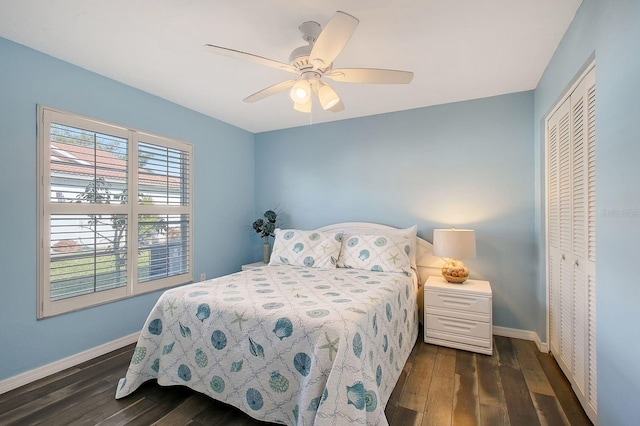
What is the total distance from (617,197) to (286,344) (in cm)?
171

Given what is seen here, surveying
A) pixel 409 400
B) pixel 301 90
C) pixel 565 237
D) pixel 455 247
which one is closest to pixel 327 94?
pixel 301 90

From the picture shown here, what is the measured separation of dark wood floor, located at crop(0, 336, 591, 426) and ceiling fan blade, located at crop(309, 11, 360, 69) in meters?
2.14

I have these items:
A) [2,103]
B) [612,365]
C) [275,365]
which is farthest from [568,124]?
[2,103]

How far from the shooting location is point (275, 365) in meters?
1.57

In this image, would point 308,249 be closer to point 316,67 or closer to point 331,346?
point 331,346

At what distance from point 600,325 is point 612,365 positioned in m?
0.20

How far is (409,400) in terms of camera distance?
6.21 ft

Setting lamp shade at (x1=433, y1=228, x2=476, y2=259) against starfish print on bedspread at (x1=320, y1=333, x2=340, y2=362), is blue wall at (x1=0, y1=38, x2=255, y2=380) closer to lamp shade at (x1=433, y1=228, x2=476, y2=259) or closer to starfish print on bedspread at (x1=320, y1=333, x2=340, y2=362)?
starfish print on bedspread at (x1=320, y1=333, x2=340, y2=362)

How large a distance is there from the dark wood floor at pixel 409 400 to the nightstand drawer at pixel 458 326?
23cm

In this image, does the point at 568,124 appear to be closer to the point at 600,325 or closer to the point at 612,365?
the point at 600,325

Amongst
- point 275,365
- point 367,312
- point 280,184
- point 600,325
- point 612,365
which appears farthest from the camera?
point 280,184

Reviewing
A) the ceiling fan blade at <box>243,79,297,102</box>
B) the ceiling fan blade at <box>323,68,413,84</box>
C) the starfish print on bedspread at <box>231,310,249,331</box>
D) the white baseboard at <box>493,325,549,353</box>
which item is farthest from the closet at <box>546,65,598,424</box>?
the starfish print on bedspread at <box>231,310,249,331</box>

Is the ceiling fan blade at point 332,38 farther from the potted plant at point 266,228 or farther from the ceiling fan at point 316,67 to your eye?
the potted plant at point 266,228

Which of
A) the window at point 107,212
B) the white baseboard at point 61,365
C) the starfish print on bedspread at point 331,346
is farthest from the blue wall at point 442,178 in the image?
the white baseboard at point 61,365
